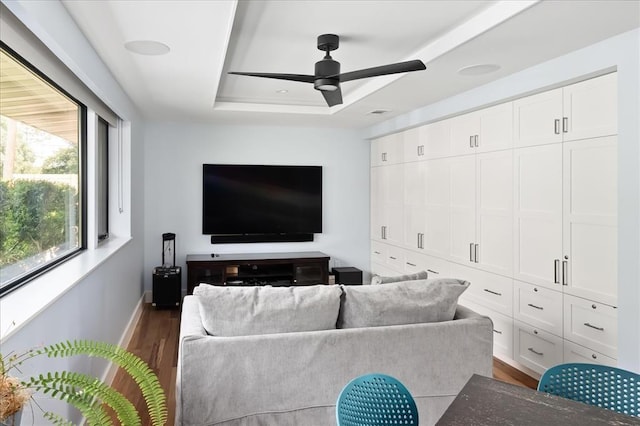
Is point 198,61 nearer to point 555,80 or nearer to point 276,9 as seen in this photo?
point 276,9

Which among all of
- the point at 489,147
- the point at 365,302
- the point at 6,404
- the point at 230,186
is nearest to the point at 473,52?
the point at 489,147

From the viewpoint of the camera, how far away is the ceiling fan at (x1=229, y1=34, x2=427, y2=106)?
2.78 m

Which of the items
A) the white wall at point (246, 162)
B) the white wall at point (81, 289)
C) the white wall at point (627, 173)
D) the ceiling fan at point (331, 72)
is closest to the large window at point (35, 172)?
the white wall at point (81, 289)

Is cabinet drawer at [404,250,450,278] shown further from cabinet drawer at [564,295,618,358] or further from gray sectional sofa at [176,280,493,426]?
gray sectional sofa at [176,280,493,426]

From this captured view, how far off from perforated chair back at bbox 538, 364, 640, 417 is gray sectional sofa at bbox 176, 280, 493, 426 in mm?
930

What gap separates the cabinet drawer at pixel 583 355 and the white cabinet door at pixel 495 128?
160 cm

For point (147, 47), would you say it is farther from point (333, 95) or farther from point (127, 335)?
point (127, 335)

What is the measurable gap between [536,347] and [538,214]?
1014mm

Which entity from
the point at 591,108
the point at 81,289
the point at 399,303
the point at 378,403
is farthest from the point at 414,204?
the point at 378,403

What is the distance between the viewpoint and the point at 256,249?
243 inches

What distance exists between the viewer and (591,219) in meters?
3.02

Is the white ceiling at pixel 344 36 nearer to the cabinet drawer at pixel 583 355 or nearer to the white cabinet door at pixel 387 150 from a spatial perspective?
the white cabinet door at pixel 387 150

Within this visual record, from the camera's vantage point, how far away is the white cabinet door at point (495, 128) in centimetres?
376

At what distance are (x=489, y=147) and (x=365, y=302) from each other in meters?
2.19
